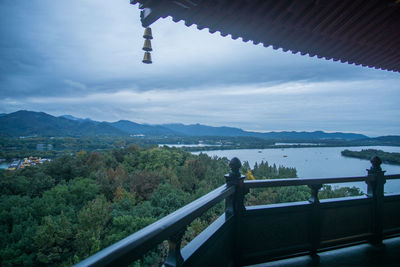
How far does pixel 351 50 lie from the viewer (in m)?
2.88

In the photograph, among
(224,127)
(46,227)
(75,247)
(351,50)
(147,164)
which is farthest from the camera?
(224,127)

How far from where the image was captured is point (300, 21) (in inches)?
87.0

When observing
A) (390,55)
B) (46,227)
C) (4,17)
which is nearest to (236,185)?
(390,55)

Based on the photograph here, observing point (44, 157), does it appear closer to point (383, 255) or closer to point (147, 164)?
point (147, 164)

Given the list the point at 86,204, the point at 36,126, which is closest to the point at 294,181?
the point at 86,204

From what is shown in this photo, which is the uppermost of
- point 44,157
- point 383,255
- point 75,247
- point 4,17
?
point 4,17

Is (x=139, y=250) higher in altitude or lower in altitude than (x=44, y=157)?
higher

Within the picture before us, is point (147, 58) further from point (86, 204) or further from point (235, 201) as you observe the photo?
point (86, 204)

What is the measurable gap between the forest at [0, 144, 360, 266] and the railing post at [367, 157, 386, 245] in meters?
19.8

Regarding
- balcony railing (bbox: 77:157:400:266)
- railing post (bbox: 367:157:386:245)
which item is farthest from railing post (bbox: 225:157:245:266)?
railing post (bbox: 367:157:386:245)

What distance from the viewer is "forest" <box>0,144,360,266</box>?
23.5m

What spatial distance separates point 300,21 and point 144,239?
7.84 ft

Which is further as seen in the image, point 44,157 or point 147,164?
point 147,164

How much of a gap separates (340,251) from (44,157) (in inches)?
2196
